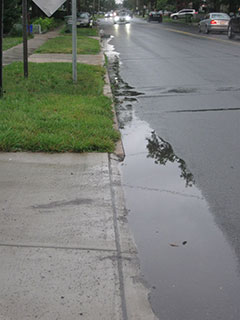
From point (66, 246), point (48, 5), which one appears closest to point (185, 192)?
point (66, 246)

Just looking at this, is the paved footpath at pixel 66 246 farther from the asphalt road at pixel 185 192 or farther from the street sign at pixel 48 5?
the street sign at pixel 48 5

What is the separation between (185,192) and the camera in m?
5.46

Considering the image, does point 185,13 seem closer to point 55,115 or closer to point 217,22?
point 217,22

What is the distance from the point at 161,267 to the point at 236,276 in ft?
1.88

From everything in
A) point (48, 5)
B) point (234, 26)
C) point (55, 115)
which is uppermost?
point (48, 5)

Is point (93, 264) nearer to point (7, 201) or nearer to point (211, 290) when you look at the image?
point (211, 290)

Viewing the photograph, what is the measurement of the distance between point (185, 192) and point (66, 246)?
1864 mm

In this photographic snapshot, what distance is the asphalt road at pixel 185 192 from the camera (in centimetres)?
349

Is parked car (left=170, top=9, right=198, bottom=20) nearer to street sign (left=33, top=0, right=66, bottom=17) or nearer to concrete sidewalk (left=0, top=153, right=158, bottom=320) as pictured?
street sign (left=33, top=0, right=66, bottom=17)

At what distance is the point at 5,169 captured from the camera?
5.96 metres

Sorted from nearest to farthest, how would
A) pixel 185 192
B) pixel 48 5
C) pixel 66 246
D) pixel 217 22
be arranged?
pixel 66 246 → pixel 185 192 → pixel 48 5 → pixel 217 22

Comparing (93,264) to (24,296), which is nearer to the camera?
(24,296)

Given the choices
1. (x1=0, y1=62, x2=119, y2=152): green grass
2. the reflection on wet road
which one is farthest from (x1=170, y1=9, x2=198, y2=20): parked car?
the reflection on wet road

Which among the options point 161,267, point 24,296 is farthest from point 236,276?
point 24,296
